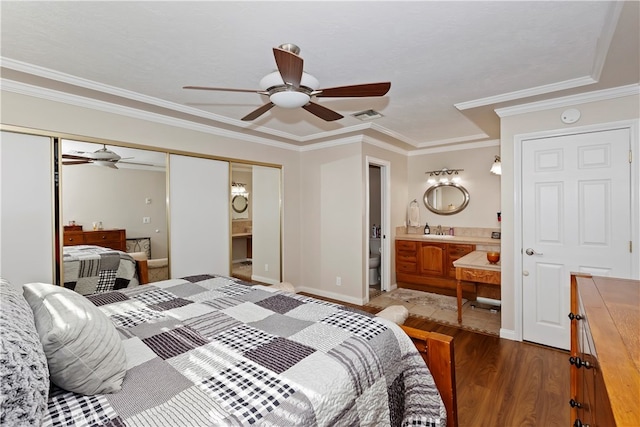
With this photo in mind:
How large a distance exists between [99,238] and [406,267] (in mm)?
4193

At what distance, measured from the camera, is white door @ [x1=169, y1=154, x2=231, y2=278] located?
11.0ft

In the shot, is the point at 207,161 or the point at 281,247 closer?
the point at 207,161

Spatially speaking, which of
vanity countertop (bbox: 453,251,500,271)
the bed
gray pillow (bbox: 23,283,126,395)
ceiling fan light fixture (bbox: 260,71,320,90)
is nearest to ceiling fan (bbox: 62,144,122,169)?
the bed

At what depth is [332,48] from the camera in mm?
2021

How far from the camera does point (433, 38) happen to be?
1.92 metres

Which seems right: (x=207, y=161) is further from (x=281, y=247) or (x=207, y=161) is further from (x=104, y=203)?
(x=281, y=247)

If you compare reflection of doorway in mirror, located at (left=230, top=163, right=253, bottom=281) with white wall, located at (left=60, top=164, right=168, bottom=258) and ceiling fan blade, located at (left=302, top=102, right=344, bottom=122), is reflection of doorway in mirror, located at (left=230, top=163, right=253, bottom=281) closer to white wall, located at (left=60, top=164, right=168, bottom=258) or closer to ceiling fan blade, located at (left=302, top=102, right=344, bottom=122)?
white wall, located at (left=60, top=164, right=168, bottom=258)

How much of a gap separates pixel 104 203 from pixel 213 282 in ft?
4.68

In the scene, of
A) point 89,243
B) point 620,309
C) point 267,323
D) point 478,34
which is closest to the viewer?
point 620,309

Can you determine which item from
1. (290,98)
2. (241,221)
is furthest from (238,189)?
(290,98)

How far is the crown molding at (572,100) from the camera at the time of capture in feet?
8.29

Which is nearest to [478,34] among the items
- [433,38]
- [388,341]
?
[433,38]

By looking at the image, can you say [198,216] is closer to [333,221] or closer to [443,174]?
[333,221]

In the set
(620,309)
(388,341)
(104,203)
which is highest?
(104,203)
